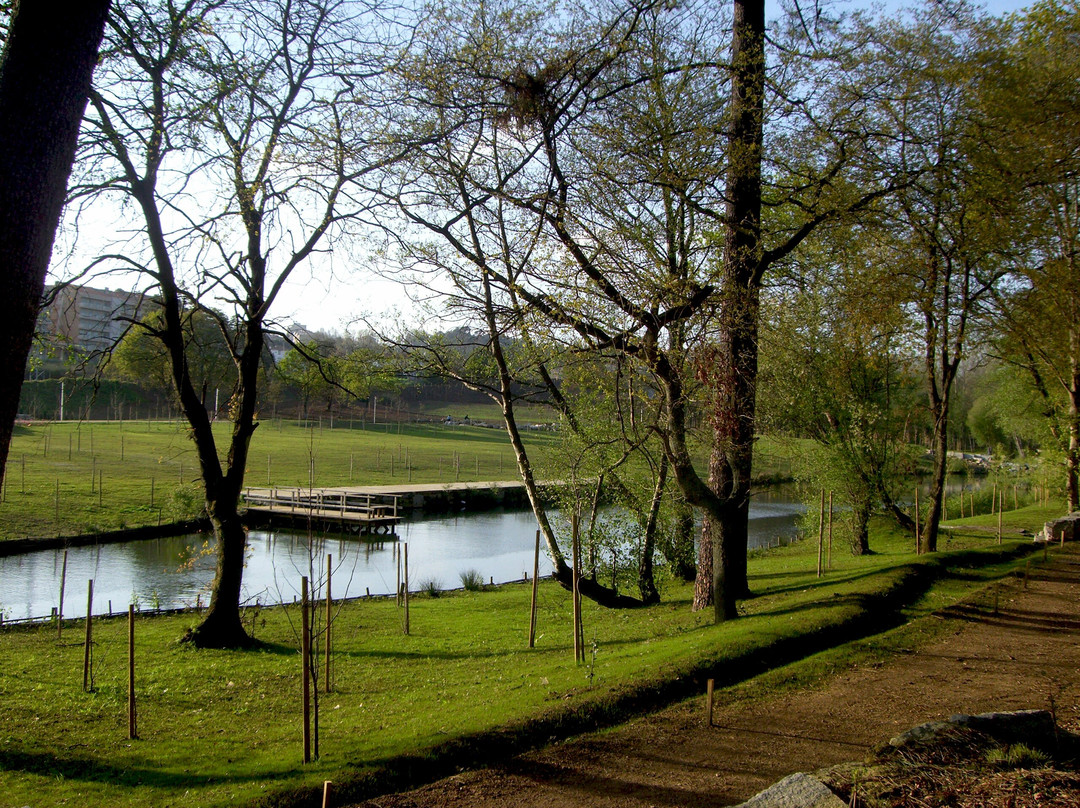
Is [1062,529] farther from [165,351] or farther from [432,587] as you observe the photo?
[165,351]

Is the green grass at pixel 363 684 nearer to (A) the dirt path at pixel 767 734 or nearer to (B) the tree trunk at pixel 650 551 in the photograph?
(A) the dirt path at pixel 767 734

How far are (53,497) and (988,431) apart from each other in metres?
65.0

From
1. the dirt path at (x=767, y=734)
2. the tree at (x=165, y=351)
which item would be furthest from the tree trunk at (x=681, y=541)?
the tree at (x=165, y=351)

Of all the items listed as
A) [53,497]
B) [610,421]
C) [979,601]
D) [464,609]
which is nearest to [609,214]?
[610,421]

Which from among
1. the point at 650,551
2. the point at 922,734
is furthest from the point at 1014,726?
the point at 650,551

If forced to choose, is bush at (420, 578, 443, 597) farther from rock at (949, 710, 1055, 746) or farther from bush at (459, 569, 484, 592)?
rock at (949, 710, 1055, 746)

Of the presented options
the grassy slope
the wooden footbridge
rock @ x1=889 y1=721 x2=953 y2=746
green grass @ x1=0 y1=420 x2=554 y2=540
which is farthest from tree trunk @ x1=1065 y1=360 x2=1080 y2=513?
the wooden footbridge

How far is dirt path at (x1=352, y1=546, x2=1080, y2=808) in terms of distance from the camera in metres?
5.20

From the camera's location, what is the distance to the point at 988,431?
6153 cm

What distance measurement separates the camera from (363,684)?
9.41 m

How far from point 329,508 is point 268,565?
1052 centimetres

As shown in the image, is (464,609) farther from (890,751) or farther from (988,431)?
(988,431)

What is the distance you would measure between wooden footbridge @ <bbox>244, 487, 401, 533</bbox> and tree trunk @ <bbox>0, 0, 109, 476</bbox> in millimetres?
28224

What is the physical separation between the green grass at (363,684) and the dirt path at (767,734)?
439 millimetres
